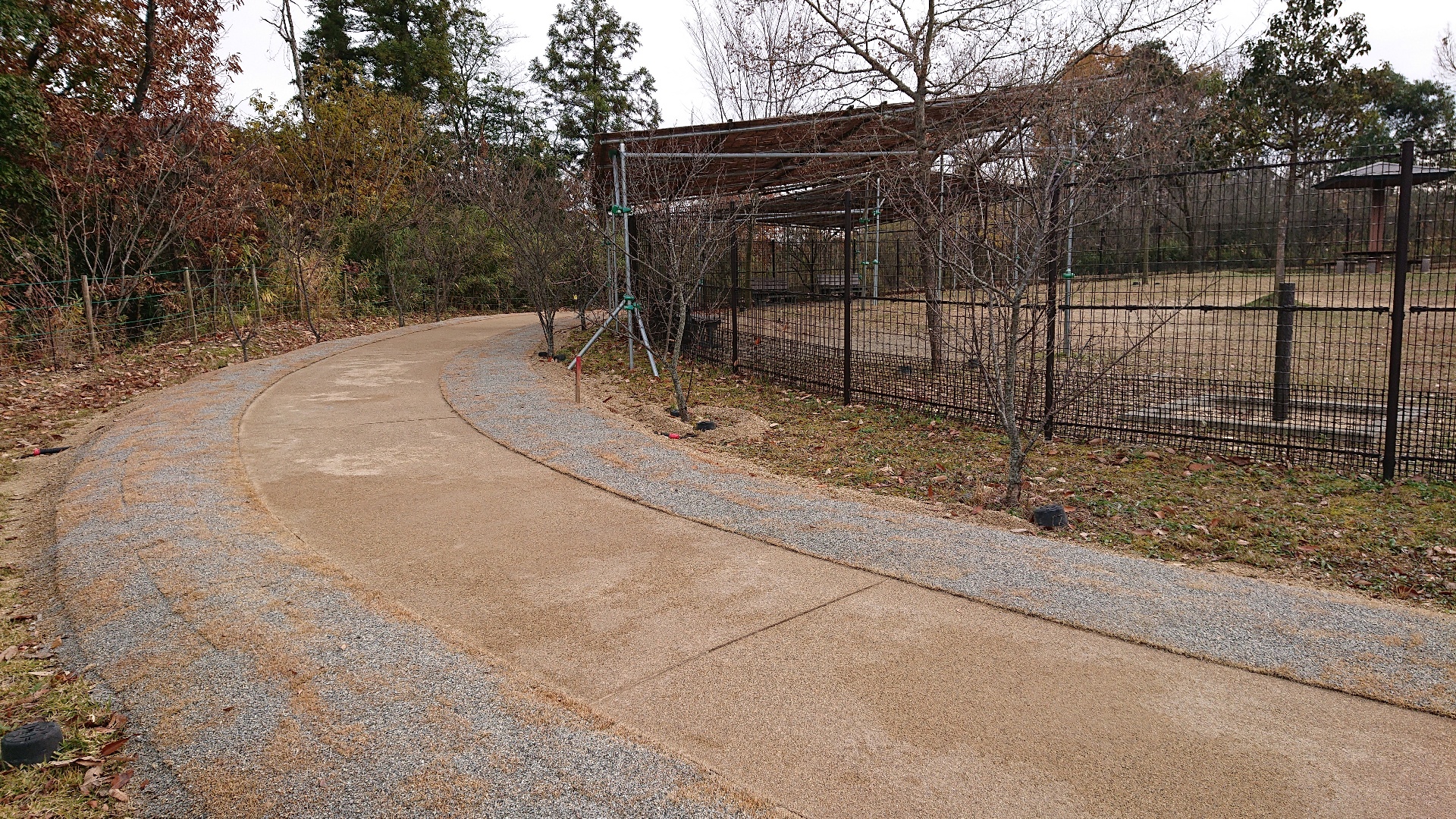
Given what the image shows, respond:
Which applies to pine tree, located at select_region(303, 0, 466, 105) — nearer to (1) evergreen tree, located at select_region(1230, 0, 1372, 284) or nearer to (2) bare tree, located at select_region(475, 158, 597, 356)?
(2) bare tree, located at select_region(475, 158, 597, 356)

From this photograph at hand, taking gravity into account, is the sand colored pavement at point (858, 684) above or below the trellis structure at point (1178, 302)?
below

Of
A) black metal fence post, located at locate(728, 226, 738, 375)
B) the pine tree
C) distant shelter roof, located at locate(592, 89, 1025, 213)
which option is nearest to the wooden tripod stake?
distant shelter roof, located at locate(592, 89, 1025, 213)

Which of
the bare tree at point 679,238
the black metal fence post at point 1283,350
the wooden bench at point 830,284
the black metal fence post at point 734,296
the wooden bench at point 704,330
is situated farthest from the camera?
the wooden bench at point 704,330

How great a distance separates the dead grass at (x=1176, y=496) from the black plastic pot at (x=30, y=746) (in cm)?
506

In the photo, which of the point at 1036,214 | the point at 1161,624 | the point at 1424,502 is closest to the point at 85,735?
the point at 1161,624

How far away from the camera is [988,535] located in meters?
5.72

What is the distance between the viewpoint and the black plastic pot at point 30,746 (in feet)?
10.7

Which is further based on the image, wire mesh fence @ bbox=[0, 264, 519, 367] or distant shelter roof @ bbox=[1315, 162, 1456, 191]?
wire mesh fence @ bbox=[0, 264, 519, 367]

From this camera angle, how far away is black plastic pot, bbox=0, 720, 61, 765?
10.7 ft

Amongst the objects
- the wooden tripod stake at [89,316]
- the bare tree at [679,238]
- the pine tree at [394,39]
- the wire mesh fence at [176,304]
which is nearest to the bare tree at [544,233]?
the bare tree at [679,238]

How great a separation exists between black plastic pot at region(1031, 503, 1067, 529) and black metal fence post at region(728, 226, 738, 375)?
6.50 metres

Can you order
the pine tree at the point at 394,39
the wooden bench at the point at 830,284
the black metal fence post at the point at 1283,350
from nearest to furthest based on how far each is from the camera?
1. the black metal fence post at the point at 1283,350
2. the wooden bench at the point at 830,284
3. the pine tree at the point at 394,39

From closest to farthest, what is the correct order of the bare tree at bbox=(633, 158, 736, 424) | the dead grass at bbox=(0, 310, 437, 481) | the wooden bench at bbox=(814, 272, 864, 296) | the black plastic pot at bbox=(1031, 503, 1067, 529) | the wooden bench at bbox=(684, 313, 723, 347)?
the black plastic pot at bbox=(1031, 503, 1067, 529) → the dead grass at bbox=(0, 310, 437, 481) → the bare tree at bbox=(633, 158, 736, 424) → the wooden bench at bbox=(814, 272, 864, 296) → the wooden bench at bbox=(684, 313, 723, 347)

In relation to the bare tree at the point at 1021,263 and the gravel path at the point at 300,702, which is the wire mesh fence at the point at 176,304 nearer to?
the gravel path at the point at 300,702
